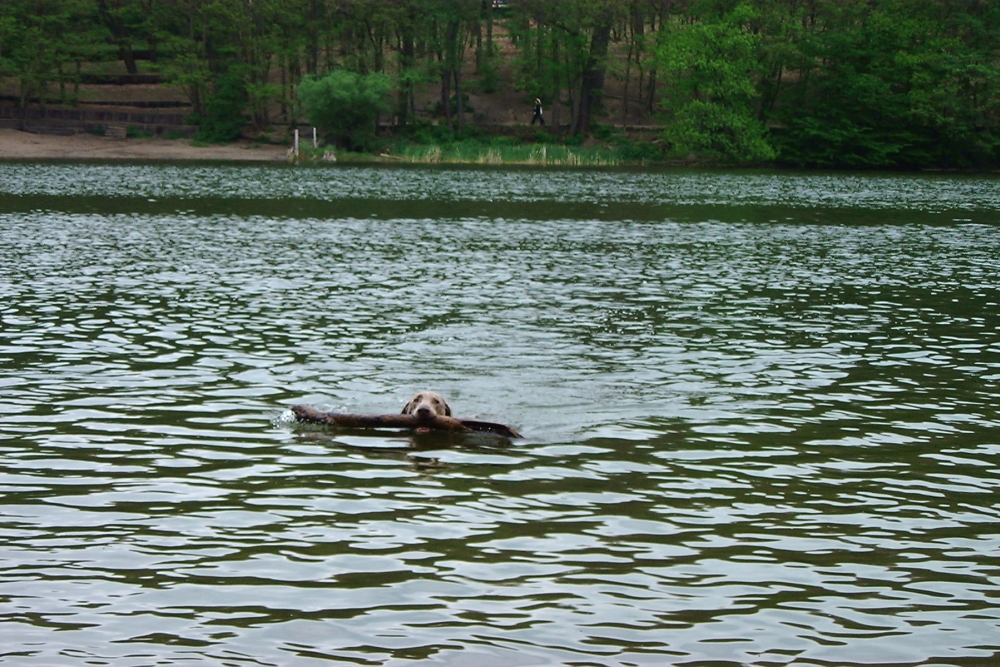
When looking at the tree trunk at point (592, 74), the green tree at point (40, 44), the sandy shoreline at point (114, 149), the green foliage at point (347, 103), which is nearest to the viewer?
the sandy shoreline at point (114, 149)

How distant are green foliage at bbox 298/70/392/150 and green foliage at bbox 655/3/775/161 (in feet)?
70.7

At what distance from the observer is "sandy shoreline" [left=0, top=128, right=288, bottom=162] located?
261 feet

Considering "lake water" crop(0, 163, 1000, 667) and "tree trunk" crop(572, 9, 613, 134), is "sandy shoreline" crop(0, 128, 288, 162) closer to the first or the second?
"tree trunk" crop(572, 9, 613, 134)

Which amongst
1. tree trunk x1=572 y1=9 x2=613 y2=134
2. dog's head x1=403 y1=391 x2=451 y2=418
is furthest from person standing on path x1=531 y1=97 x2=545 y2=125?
dog's head x1=403 y1=391 x2=451 y2=418

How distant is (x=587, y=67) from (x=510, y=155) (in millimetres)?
14989

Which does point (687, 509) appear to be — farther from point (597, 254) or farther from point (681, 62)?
point (681, 62)

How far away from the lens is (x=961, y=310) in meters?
23.2

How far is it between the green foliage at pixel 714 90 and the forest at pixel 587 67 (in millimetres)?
162

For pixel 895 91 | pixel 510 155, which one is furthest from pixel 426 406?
pixel 895 91

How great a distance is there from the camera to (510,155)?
83625mm

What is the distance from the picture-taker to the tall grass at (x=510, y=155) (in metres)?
82.3

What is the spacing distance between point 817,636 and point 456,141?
83.7 m

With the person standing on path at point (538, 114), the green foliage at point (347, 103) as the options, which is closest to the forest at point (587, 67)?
the green foliage at point (347, 103)

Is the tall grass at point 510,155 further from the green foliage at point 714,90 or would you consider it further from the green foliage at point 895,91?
the green foliage at point 895,91
